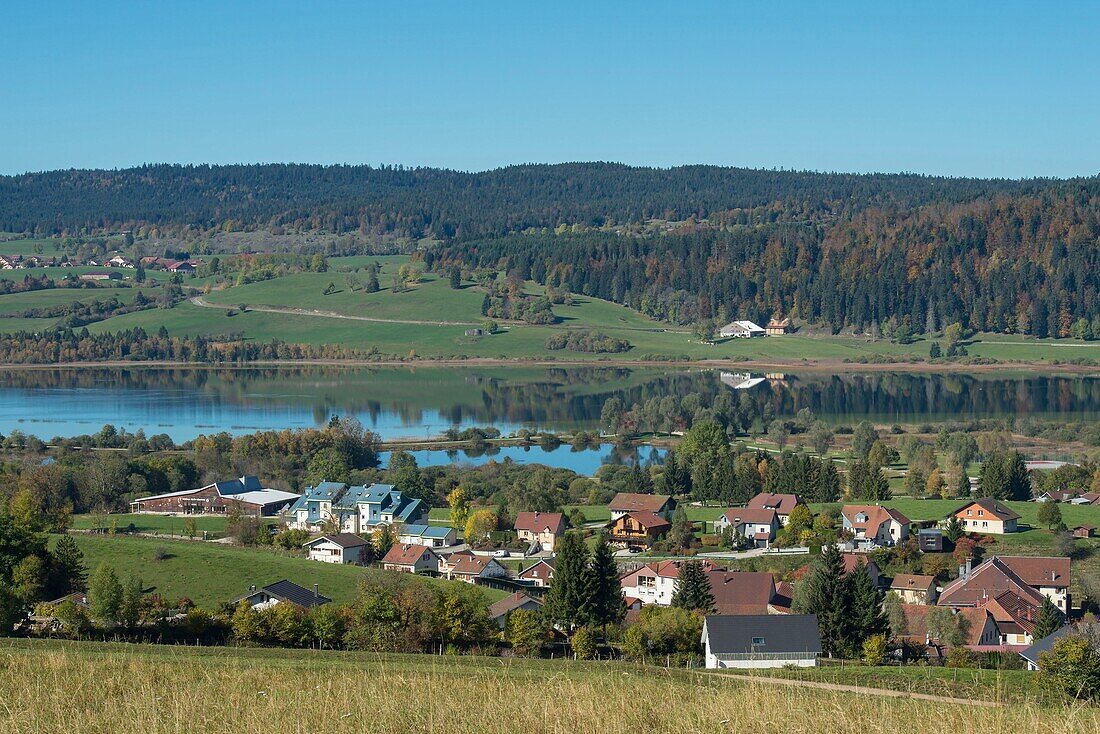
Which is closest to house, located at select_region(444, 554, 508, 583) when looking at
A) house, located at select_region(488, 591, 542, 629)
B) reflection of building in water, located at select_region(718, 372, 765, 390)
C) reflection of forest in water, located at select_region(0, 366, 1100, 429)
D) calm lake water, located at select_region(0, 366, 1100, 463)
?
house, located at select_region(488, 591, 542, 629)

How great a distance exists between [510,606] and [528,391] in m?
46.4

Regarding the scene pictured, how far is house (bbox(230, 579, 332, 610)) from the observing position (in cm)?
1966

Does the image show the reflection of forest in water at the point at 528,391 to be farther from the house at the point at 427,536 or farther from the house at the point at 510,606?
the house at the point at 510,606

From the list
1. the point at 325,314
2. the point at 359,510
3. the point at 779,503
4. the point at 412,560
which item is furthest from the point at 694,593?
the point at 325,314

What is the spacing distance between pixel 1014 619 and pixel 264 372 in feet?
211

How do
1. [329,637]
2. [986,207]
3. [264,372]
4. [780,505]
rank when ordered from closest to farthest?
[329,637], [780,505], [264,372], [986,207]

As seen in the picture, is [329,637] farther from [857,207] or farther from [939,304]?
[857,207]

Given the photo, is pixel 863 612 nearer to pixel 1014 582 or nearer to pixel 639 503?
pixel 1014 582

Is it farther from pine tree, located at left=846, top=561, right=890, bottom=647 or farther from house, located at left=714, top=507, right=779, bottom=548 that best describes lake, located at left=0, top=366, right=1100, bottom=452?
pine tree, located at left=846, top=561, right=890, bottom=647

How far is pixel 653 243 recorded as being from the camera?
379 feet

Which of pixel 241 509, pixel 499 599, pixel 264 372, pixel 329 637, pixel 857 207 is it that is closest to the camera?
pixel 329 637

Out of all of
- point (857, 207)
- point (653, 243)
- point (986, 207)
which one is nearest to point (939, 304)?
point (986, 207)

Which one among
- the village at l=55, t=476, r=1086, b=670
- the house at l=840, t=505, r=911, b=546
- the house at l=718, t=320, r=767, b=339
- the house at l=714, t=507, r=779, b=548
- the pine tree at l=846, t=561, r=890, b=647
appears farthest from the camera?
the house at l=718, t=320, r=767, b=339

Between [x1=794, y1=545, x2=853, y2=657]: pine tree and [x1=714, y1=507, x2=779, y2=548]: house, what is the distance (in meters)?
8.33
